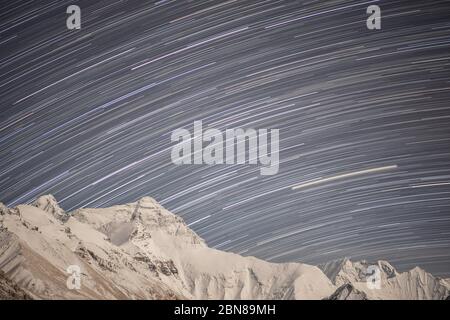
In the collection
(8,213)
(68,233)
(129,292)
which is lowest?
(129,292)


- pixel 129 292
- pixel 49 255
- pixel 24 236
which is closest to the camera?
pixel 49 255
